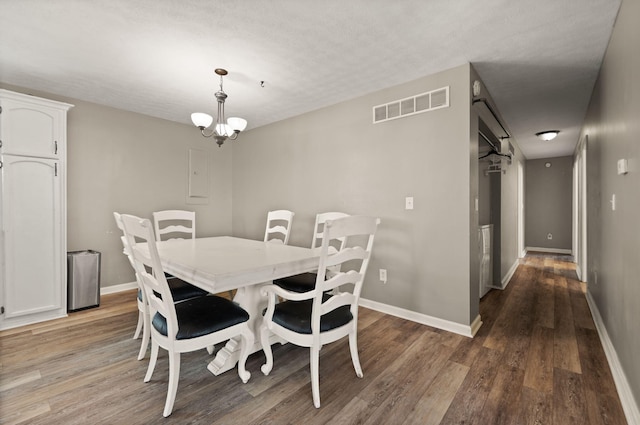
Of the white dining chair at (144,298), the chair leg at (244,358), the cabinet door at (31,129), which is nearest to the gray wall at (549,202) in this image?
the chair leg at (244,358)

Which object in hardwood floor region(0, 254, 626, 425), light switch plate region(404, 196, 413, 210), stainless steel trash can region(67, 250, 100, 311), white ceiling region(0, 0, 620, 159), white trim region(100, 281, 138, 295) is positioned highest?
white ceiling region(0, 0, 620, 159)

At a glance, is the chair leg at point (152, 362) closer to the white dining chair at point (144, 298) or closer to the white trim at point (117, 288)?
the white dining chair at point (144, 298)

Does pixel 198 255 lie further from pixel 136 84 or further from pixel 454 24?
pixel 454 24

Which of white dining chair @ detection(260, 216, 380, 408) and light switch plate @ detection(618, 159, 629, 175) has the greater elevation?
light switch plate @ detection(618, 159, 629, 175)

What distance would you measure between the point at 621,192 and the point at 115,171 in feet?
16.2

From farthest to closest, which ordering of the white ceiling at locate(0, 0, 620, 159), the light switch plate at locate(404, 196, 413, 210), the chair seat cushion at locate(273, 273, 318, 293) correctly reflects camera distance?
the light switch plate at locate(404, 196, 413, 210), the chair seat cushion at locate(273, 273, 318, 293), the white ceiling at locate(0, 0, 620, 159)

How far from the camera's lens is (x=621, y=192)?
1848 mm

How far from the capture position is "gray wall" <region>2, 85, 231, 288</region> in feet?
11.1

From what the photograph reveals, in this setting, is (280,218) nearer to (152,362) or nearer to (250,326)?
(250,326)

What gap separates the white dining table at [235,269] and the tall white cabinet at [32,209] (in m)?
1.47

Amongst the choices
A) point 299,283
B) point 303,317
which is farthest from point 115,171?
point 303,317

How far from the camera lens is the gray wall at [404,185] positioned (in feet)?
8.37

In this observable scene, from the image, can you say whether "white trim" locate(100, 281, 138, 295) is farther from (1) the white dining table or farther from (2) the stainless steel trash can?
(1) the white dining table

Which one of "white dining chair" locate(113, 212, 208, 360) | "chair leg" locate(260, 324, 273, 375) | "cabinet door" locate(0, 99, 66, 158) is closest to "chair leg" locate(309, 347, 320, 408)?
"chair leg" locate(260, 324, 273, 375)
